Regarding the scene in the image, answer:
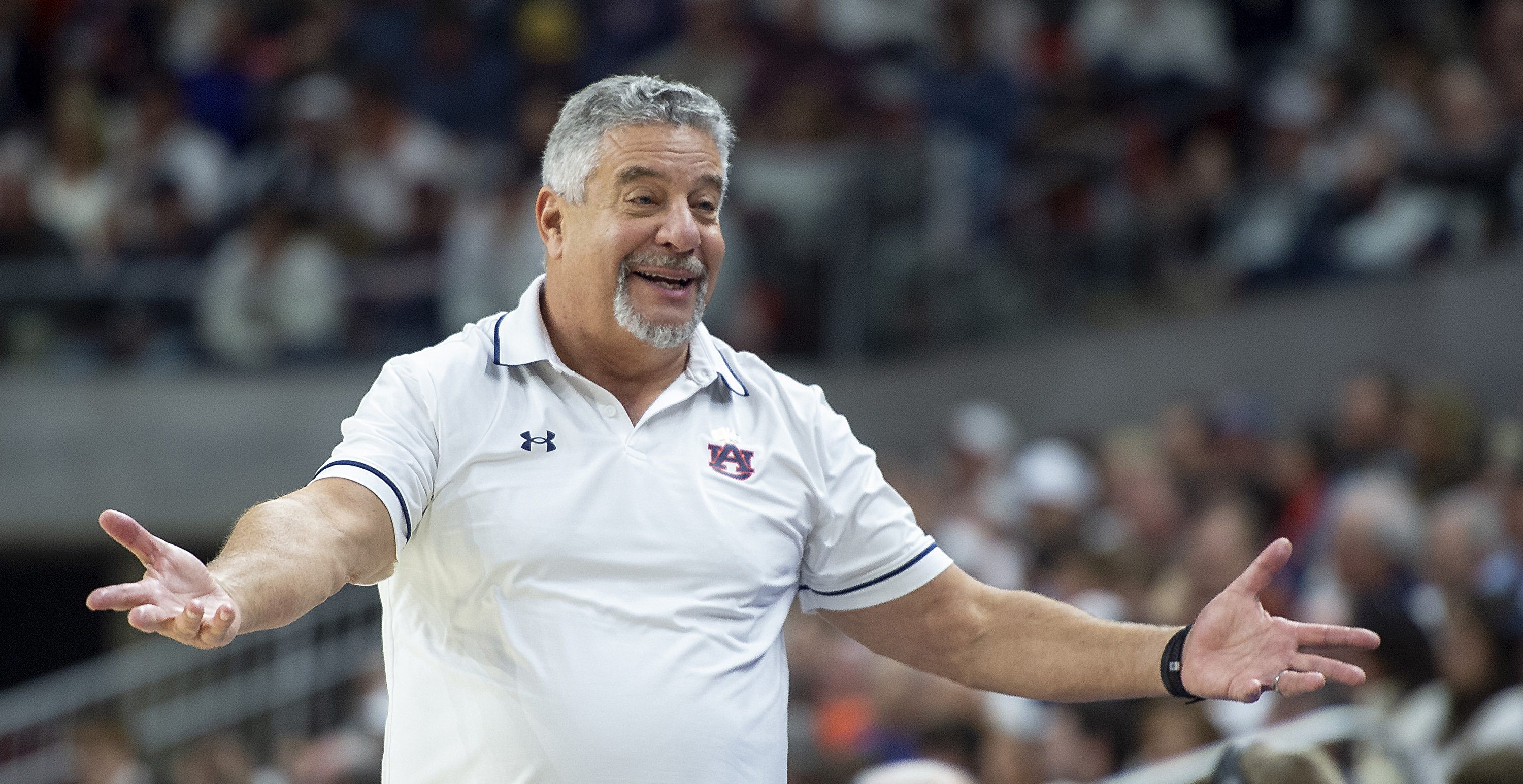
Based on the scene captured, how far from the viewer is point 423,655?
2961 mm

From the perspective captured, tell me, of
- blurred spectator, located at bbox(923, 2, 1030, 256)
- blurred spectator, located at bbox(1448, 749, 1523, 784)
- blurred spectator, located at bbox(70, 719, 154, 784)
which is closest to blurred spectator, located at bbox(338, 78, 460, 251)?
blurred spectator, located at bbox(923, 2, 1030, 256)

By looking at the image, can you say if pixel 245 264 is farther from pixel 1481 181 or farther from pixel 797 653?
pixel 1481 181

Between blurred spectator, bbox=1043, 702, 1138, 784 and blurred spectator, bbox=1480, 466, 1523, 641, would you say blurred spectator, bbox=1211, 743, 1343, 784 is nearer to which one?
blurred spectator, bbox=1043, 702, 1138, 784

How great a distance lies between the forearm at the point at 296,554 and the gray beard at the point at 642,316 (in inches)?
22.8

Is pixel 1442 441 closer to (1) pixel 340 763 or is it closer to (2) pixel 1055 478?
(2) pixel 1055 478

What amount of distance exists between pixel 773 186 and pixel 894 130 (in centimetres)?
95

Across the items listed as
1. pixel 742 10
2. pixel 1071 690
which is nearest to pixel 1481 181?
pixel 742 10

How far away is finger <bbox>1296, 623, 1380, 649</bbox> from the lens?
2943mm

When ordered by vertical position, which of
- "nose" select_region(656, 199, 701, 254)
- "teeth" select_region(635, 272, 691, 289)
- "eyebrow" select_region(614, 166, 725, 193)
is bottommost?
"teeth" select_region(635, 272, 691, 289)

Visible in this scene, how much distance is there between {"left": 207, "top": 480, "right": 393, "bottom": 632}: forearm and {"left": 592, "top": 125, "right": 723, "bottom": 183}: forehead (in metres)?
0.74

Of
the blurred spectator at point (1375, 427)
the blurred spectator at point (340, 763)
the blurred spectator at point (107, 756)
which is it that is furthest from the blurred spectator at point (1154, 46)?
the blurred spectator at point (107, 756)

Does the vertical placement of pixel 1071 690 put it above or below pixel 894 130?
below

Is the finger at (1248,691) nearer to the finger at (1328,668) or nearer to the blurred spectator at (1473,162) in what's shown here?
the finger at (1328,668)

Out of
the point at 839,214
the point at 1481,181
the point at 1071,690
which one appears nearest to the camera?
the point at 1071,690
